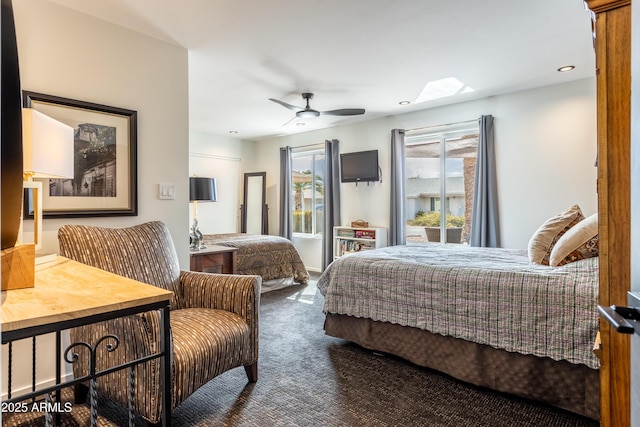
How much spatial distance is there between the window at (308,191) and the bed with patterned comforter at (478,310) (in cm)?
347

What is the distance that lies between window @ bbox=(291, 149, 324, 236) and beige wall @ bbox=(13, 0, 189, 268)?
357cm

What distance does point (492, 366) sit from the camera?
2.13 meters

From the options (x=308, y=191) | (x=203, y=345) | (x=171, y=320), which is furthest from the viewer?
(x=308, y=191)

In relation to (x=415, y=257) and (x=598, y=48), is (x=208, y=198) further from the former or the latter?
(x=598, y=48)

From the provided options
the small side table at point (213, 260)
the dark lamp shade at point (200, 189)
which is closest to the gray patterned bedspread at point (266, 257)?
the dark lamp shade at point (200, 189)

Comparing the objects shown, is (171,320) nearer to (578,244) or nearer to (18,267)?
(18,267)

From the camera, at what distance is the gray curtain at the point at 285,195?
251 inches

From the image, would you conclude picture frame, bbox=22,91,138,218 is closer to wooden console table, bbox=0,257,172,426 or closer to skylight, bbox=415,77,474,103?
wooden console table, bbox=0,257,172,426

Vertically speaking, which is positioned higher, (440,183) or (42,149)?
(440,183)

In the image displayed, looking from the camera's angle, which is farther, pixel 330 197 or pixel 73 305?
pixel 330 197

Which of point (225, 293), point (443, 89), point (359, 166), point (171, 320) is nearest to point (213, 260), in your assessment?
point (225, 293)

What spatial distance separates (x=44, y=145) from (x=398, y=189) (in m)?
4.19

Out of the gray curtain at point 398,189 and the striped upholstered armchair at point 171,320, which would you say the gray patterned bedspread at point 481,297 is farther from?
the gray curtain at point 398,189

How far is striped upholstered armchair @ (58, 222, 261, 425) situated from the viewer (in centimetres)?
162
